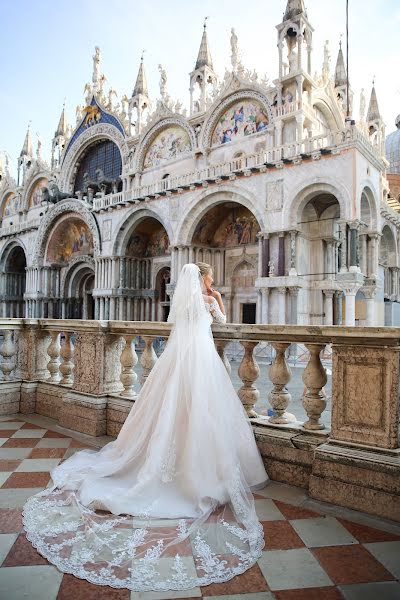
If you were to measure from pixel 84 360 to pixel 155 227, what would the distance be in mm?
16676

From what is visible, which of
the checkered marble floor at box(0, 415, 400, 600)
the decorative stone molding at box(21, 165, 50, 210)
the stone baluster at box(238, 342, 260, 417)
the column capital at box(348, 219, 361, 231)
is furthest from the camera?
the decorative stone molding at box(21, 165, 50, 210)

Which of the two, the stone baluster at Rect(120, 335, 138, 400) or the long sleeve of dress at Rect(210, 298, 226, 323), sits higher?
the long sleeve of dress at Rect(210, 298, 226, 323)

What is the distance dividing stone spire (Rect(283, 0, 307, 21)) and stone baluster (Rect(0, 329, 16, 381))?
54.8 ft

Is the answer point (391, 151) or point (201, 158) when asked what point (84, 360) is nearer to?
point (201, 158)

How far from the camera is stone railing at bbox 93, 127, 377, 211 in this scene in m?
13.2

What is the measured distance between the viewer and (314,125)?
16.4 m

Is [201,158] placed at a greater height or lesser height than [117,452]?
greater

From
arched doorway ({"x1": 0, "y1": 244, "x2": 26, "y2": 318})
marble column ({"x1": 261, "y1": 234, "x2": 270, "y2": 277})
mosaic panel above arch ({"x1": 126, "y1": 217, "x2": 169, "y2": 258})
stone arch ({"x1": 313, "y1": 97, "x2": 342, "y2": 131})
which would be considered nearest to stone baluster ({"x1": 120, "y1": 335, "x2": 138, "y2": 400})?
marble column ({"x1": 261, "y1": 234, "x2": 270, "y2": 277})

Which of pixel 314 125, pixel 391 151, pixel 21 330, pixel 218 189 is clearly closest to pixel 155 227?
pixel 218 189

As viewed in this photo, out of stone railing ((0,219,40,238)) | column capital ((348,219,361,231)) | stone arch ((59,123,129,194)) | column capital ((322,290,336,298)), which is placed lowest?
column capital ((322,290,336,298))

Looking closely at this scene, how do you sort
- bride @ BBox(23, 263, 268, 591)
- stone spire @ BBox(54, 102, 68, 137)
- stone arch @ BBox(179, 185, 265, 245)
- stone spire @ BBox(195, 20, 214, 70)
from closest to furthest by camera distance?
bride @ BBox(23, 263, 268, 591) → stone arch @ BBox(179, 185, 265, 245) → stone spire @ BBox(195, 20, 214, 70) → stone spire @ BBox(54, 102, 68, 137)

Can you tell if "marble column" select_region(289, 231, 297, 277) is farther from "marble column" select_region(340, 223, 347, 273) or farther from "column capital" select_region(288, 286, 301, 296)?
"marble column" select_region(340, 223, 347, 273)

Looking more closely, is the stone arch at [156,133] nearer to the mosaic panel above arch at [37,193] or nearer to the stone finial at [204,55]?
the stone finial at [204,55]

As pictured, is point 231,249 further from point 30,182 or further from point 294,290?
point 30,182
